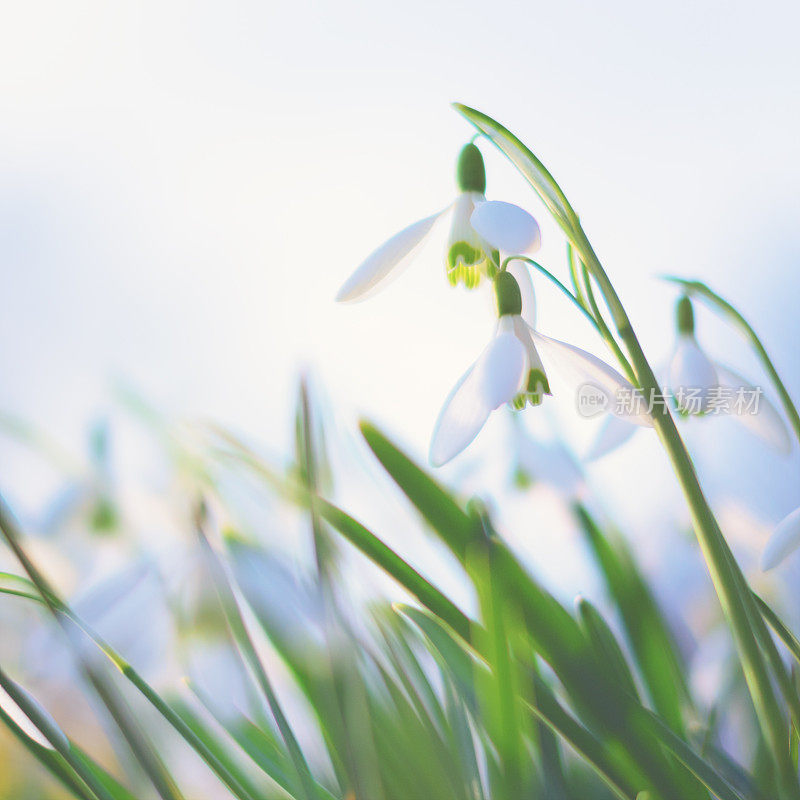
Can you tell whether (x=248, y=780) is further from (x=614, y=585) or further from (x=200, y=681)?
(x=614, y=585)

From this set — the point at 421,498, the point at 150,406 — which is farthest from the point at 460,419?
the point at 150,406

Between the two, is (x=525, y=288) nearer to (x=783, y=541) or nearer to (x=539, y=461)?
(x=783, y=541)

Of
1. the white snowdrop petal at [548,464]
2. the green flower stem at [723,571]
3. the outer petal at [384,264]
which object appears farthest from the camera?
the white snowdrop petal at [548,464]

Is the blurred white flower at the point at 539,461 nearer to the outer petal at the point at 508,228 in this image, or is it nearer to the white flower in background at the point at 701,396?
the white flower in background at the point at 701,396

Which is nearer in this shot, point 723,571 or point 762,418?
point 723,571

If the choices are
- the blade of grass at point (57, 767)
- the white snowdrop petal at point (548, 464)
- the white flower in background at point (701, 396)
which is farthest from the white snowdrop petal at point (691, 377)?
the blade of grass at point (57, 767)

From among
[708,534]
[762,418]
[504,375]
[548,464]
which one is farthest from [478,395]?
[548,464]
